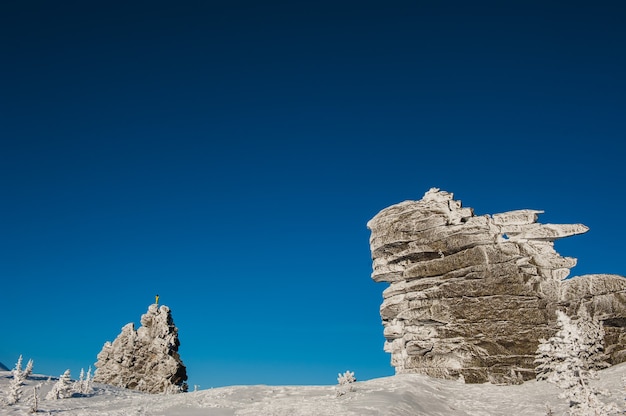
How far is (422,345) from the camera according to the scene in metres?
43.1

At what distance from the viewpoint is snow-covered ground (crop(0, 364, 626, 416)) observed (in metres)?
26.5

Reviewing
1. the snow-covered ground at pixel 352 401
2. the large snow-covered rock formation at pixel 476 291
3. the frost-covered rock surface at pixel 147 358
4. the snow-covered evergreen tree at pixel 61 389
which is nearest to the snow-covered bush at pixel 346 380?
the snow-covered ground at pixel 352 401

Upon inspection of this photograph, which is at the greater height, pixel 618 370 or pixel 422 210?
pixel 422 210

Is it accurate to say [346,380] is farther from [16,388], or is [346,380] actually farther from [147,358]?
[147,358]

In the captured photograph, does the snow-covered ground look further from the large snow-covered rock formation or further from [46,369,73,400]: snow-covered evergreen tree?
the large snow-covered rock formation

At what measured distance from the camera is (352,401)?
28.4 metres

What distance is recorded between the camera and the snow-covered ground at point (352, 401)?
2647 cm

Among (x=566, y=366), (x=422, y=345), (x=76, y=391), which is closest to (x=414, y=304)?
(x=422, y=345)

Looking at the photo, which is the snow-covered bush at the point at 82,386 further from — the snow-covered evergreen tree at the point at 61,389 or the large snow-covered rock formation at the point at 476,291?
the large snow-covered rock formation at the point at 476,291

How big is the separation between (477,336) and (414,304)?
6460 mm

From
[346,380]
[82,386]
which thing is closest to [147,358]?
[82,386]

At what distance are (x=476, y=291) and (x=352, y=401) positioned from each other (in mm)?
18988

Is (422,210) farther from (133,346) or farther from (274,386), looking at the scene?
(133,346)

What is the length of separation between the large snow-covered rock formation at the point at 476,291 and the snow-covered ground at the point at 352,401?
3.55m
